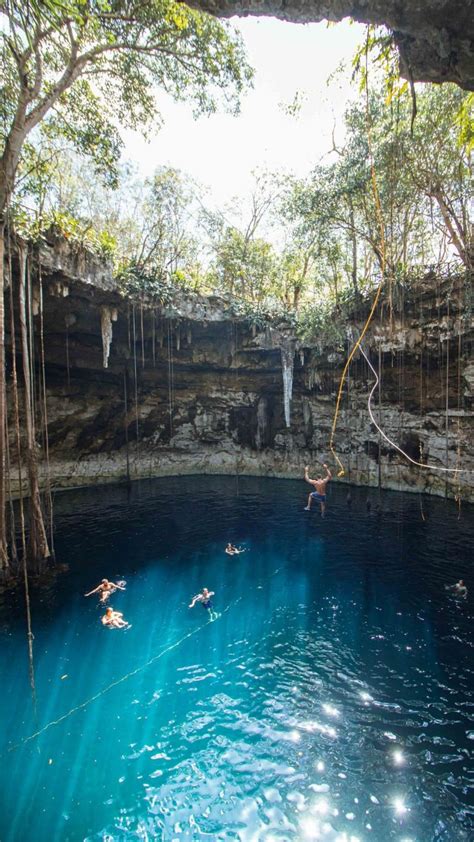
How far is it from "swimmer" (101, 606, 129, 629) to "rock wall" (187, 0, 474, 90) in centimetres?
944

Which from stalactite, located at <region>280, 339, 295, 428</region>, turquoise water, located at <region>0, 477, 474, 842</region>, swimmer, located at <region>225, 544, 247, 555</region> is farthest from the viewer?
stalactite, located at <region>280, 339, 295, 428</region>

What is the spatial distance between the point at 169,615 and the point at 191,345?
44.9 ft

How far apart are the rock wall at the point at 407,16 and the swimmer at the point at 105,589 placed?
10026 millimetres

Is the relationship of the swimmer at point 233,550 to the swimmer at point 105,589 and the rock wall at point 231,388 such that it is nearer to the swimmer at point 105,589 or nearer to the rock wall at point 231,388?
the swimmer at point 105,589

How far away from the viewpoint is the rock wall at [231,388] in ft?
47.7

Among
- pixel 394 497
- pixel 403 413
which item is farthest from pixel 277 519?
pixel 403 413

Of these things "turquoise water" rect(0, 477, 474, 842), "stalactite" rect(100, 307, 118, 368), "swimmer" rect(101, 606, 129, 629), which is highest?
"stalactite" rect(100, 307, 118, 368)

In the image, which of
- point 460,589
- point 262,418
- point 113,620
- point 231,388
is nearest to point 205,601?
point 113,620

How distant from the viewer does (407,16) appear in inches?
143

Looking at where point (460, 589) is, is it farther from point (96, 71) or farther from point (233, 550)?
point (96, 71)

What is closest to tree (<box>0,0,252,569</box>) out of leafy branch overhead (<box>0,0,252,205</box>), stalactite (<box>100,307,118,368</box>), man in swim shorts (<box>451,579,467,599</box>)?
leafy branch overhead (<box>0,0,252,205</box>)

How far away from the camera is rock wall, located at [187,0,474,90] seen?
357cm

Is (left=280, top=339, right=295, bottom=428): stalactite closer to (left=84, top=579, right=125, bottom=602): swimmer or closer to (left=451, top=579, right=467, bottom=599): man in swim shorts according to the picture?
(left=451, top=579, right=467, bottom=599): man in swim shorts

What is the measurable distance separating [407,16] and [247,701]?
8758 mm
